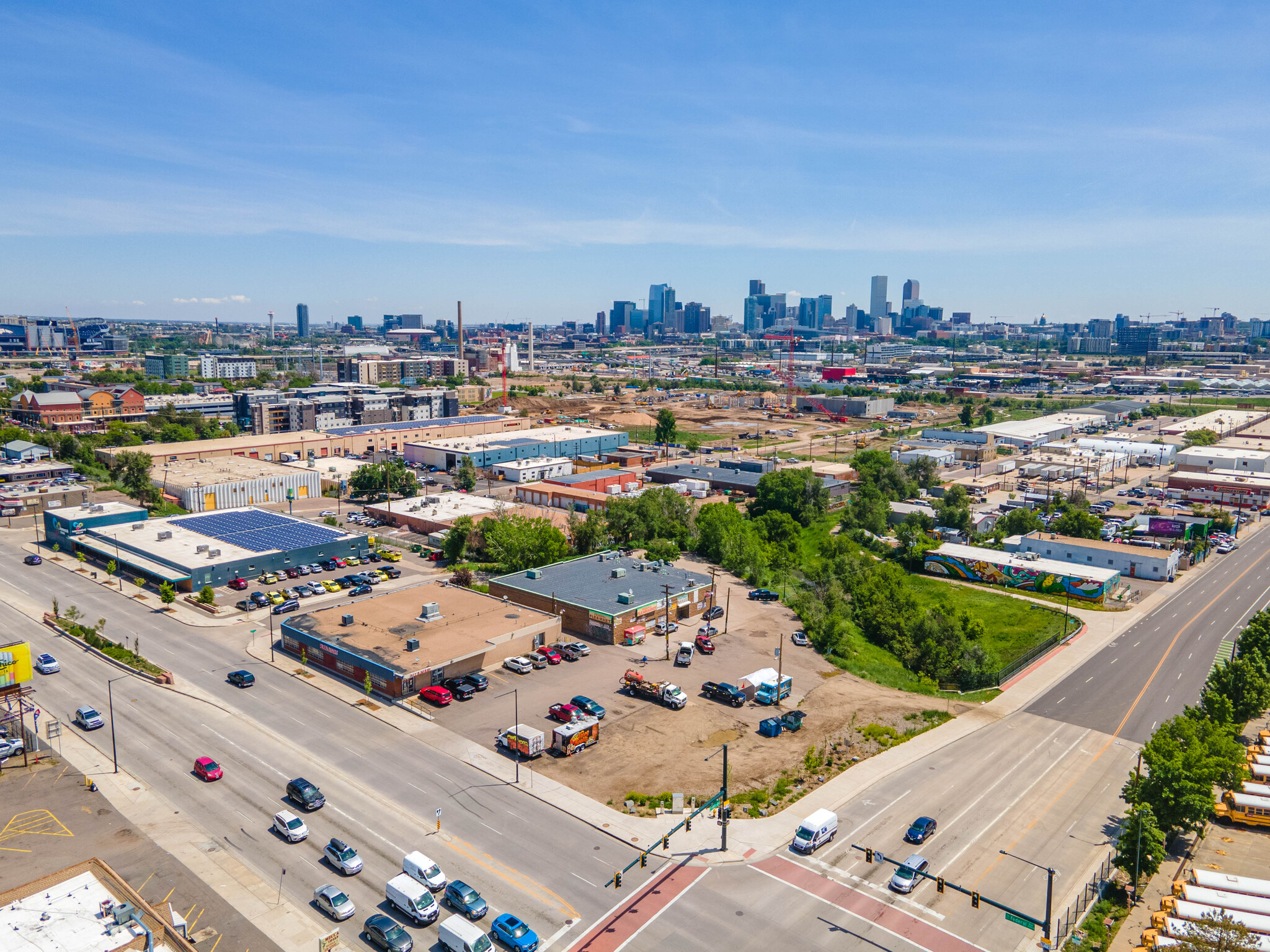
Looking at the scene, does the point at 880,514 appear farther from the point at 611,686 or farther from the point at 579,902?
the point at 579,902

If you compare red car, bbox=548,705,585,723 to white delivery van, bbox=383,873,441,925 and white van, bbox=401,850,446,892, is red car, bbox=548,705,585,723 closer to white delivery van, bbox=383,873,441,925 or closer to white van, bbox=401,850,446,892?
white van, bbox=401,850,446,892

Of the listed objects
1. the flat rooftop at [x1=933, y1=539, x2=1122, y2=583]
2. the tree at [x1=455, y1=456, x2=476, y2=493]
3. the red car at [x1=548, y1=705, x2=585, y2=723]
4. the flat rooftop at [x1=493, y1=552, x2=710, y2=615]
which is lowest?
the red car at [x1=548, y1=705, x2=585, y2=723]

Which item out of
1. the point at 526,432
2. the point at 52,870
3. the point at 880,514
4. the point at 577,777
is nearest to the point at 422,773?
the point at 577,777

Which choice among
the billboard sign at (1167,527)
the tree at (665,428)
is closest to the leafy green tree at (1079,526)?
the billboard sign at (1167,527)

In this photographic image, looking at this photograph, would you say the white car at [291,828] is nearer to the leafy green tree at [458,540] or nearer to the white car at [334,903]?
the white car at [334,903]

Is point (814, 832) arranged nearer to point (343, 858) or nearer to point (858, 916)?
point (858, 916)

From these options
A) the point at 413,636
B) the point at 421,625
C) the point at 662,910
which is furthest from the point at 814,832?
the point at 421,625

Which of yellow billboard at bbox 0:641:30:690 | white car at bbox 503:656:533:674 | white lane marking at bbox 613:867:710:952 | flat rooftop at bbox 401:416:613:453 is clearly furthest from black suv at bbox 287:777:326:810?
flat rooftop at bbox 401:416:613:453
